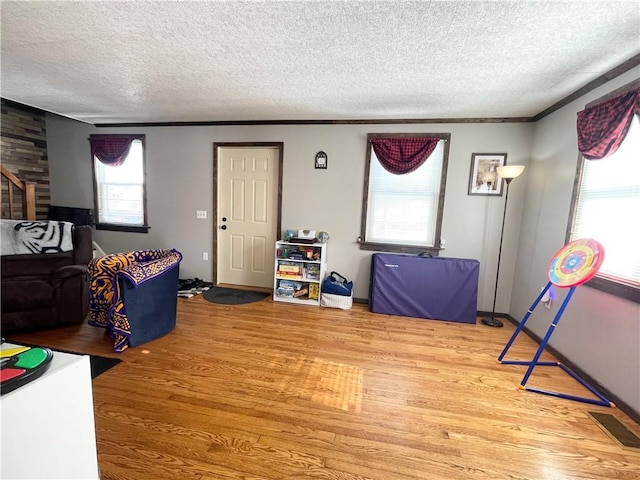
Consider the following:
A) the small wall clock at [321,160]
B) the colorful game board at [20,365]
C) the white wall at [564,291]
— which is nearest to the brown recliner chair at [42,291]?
the colorful game board at [20,365]

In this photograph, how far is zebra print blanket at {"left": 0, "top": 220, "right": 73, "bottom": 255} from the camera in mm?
2588

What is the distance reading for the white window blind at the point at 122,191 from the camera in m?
4.11

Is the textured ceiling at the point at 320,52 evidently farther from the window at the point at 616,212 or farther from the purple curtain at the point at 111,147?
the purple curtain at the point at 111,147

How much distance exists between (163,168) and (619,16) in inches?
183

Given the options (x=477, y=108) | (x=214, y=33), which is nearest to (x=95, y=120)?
(x=214, y=33)

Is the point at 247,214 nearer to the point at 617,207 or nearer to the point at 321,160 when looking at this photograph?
the point at 321,160

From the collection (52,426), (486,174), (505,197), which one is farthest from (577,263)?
(52,426)

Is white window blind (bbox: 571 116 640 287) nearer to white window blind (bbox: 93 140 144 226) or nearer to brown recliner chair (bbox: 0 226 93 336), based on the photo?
brown recliner chair (bbox: 0 226 93 336)

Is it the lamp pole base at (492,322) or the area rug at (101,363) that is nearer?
the area rug at (101,363)

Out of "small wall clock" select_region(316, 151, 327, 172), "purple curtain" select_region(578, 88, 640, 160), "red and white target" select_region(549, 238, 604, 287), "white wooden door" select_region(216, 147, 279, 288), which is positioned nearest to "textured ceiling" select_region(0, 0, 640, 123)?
"purple curtain" select_region(578, 88, 640, 160)

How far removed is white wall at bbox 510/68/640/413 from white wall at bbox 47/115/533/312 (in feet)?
0.69

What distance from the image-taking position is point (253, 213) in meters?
3.92

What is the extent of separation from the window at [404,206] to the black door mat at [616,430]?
199cm

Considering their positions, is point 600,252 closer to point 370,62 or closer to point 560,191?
point 560,191
